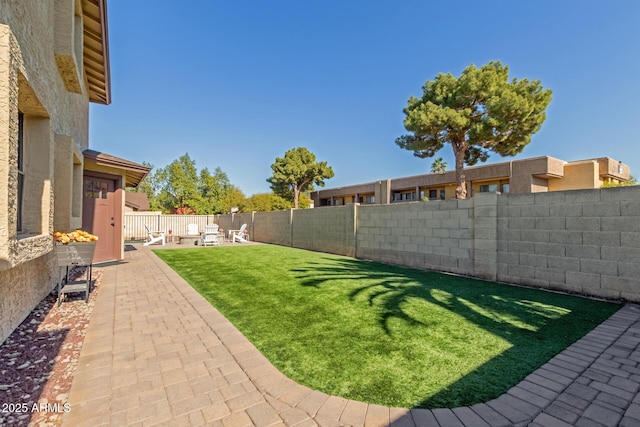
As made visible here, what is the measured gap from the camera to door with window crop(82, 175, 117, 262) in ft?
28.1

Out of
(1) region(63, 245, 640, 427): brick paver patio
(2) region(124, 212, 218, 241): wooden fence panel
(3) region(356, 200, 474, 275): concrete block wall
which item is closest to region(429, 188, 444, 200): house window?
(3) region(356, 200, 474, 275): concrete block wall

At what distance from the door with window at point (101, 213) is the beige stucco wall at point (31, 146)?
347 cm

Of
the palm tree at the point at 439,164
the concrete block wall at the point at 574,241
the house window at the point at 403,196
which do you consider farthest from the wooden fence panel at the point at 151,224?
the palm tree at the point at 439,164

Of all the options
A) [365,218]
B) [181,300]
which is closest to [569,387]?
[181,300]

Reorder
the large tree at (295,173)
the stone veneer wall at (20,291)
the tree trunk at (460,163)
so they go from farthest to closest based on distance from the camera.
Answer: the large tree at (295,173), the tree trunk at (460,163), the stone veneer wall at (20,291)

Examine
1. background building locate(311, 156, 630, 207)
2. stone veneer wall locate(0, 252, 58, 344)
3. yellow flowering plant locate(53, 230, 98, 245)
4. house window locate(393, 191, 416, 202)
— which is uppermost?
background building locate(311, 156, 630, 207)

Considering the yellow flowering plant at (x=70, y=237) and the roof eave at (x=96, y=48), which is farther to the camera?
the roof eave at (x=96, y=48)

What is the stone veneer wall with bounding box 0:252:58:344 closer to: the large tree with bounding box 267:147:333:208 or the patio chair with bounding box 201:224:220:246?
the patio chair with bounding box 201:224:220:246

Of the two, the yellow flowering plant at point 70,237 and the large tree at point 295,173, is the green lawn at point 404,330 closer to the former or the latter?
the yellow flowering plant at point 70,237

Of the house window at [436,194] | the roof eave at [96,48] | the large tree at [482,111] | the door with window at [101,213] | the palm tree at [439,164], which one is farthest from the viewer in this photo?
the palm tree at [439,164]

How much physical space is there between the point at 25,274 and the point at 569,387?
246 inches

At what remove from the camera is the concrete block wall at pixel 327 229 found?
10789mm

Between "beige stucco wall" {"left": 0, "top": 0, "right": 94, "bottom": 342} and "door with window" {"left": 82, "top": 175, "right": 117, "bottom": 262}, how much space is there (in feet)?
11.4

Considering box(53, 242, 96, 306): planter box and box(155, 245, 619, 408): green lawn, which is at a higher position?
box(53, 242, 96, 306): planter box
